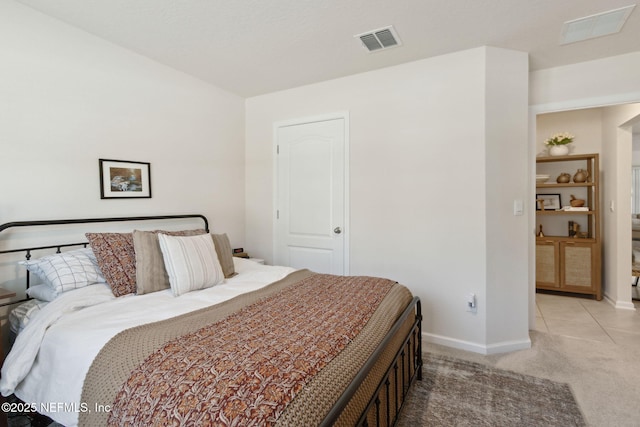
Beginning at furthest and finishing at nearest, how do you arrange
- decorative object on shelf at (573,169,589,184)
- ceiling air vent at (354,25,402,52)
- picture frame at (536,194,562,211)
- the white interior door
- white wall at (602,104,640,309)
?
picture frame at (536,194,562,211)
decorative object on shelf at (573,169,589,184)
white wall at (602,104,640,309)
the white interior door
ceiling air vent at (354,25,402,52)

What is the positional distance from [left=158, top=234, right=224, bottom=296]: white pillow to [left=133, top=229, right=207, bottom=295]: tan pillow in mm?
45

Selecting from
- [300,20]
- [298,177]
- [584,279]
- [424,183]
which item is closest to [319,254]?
[298,177]

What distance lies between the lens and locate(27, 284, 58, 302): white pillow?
6.22 feet

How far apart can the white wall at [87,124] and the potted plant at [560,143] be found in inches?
169

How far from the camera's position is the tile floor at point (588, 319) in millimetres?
3072

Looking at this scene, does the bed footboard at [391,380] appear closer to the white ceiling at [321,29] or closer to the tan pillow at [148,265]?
the tan pillow at [148,265]

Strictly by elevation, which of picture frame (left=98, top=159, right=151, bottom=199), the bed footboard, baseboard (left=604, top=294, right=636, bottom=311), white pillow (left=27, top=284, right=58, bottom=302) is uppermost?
picture frame (left=98, top=159, right=151, bottom=199)

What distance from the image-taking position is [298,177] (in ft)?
12.0

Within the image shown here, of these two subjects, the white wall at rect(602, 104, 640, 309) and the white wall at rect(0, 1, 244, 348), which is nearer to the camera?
the white wall at rect(0, 1, 244, 348)

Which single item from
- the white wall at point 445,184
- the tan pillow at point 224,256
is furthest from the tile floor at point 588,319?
the tan pillow at point 224,256

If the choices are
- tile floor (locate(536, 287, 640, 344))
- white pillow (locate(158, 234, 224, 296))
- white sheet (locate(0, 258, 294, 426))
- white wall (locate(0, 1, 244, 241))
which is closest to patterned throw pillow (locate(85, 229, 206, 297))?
white sheet (locate(0, 258, 294, 426))

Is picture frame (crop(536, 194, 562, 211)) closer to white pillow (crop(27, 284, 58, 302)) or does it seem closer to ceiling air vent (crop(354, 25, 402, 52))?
ceiling air vent (crop(354, 25, 402, 52))

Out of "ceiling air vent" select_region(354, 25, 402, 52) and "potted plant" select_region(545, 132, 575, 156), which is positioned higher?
"ceiling air vent" select_region(354, 25, 402, 52)

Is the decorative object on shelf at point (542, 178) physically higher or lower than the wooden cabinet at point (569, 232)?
higher
